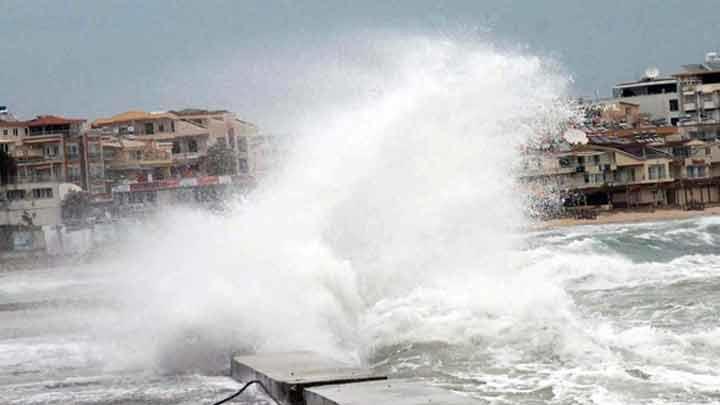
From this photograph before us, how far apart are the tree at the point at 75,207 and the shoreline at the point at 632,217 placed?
77.4ft

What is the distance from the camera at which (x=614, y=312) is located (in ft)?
59.0

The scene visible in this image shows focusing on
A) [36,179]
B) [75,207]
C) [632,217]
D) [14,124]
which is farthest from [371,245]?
[14,124]

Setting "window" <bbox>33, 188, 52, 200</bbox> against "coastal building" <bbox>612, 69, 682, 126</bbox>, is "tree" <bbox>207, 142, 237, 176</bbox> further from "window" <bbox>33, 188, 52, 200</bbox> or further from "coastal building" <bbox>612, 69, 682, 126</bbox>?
"coastal building" <bbox>612, 69, 682, 126</bbox>

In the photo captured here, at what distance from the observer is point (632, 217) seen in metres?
63.4

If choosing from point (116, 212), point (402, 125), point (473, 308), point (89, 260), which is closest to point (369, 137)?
point (402, 125)

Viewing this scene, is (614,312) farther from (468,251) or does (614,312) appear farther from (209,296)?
(209,296)

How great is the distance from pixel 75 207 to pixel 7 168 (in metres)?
5.10

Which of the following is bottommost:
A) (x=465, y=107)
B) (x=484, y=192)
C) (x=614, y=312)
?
(x=614, y=312)

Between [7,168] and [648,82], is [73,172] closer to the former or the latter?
[7,168]

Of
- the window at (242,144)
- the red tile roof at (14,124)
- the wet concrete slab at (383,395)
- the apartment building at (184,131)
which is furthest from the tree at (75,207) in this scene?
the wet concrete slab at (383,395)

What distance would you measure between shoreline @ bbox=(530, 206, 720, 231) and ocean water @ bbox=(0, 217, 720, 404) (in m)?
43.2

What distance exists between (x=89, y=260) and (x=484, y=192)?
41.8 metres

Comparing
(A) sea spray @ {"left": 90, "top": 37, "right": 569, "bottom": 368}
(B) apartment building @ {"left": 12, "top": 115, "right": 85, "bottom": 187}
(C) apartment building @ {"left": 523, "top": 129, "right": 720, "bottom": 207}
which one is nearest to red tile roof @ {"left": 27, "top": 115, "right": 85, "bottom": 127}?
(B) apartment building @ {"left": 12, "top": 115, "right": 85, "bottom": 187}

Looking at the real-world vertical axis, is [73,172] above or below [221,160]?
below
